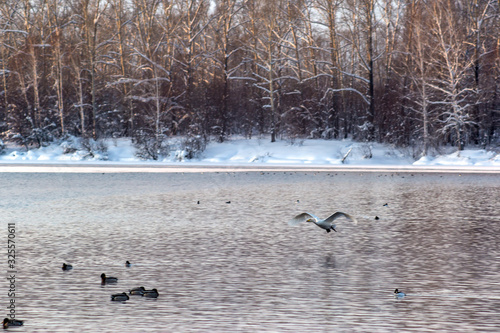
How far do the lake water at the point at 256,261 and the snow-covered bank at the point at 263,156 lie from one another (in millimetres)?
14819

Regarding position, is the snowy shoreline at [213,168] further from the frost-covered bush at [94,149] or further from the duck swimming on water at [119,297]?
the duck swimming on water at [119,297]

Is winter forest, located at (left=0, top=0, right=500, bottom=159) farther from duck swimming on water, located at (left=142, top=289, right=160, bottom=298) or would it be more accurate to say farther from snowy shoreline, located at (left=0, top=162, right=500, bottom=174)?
duck swimming on water, located at (left=142, top=289, right=160, bottom=298)

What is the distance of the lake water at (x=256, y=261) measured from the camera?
27.0 ft

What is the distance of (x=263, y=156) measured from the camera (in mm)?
41875

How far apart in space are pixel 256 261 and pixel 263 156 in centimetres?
3028

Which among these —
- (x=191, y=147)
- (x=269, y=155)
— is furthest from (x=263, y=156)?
(x=191, y=147)

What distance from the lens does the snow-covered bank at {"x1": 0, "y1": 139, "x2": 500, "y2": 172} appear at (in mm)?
38094

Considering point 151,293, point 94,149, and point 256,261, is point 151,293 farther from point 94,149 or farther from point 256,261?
point 94,149

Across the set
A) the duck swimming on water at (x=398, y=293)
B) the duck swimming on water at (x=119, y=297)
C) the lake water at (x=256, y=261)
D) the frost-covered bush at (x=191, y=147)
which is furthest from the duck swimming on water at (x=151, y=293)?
the frost-covered bush at (x=191, y=147)

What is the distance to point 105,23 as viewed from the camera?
5244 cm

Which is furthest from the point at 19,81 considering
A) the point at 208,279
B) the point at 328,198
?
the point at 208,279

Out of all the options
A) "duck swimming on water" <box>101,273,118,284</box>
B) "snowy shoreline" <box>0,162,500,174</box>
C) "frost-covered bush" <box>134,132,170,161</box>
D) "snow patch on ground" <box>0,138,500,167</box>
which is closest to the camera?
"duck swimming on water" <box>101,273,118,284</box>

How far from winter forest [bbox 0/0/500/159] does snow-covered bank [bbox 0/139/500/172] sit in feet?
4.32

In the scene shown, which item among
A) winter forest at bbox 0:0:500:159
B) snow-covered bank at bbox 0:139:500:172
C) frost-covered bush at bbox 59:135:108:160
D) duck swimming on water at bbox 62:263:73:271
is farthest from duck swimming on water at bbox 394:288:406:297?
frost-covered bush at bbox 59:135:108:160
